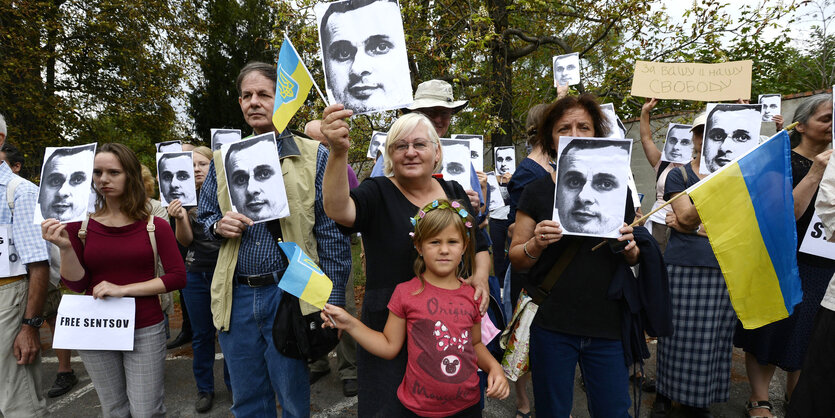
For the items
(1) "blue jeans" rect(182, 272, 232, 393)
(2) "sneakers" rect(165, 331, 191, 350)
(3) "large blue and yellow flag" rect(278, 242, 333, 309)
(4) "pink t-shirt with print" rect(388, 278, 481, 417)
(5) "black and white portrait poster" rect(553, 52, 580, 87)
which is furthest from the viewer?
(2) "sneakers" rect(165, 331, 191, 350)

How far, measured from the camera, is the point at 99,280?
235cm

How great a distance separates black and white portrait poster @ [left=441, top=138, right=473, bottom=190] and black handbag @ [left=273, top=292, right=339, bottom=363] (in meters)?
1.51

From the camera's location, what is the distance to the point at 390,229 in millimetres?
1757

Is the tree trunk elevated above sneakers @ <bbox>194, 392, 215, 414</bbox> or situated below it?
above

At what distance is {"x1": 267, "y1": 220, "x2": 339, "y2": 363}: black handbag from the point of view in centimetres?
198

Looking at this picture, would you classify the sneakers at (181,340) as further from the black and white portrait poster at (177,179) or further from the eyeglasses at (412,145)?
the eyeglasses at (412,145)

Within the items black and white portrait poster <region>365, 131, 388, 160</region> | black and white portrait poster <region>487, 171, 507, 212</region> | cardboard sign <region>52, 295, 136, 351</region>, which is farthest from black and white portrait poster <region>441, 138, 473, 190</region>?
cardboard sign <region>52, 295, 136, 351</region>

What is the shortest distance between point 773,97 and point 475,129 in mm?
6991

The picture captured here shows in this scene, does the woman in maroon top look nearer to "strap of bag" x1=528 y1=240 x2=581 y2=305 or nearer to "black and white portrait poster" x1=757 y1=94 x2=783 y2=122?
"strap of bag" x1=528 y1=240 x2=581 y2=305

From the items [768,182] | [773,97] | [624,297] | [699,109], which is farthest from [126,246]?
[699,109]

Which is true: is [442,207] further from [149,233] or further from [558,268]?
[149,233]

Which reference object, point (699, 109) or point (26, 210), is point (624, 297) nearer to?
point (26, 210)

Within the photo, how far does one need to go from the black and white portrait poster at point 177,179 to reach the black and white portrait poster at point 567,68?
370 cm

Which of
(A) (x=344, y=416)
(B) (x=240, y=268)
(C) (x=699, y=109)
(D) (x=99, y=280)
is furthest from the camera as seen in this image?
(C) (x=699, y=109)
